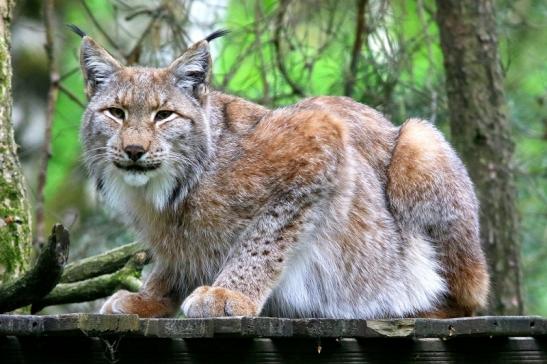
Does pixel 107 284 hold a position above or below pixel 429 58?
below

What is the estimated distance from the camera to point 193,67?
5.45 m

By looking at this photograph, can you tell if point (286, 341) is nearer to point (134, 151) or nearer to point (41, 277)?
point (41, 277)

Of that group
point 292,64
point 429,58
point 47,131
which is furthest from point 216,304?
point 429,58

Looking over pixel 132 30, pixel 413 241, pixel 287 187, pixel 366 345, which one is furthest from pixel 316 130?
pixel 132 30

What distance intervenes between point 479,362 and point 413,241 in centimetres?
132

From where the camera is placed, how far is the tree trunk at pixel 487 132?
7.57 m

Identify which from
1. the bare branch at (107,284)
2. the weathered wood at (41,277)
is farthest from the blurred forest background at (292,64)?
the weathered wood at (41,277)

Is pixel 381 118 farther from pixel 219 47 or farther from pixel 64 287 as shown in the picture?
pixel 219 47

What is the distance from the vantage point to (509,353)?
14.2 feet

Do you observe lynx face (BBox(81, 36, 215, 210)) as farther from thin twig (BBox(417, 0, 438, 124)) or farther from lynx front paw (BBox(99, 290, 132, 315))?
thin twig (BBox(417, 0, 438, 124))

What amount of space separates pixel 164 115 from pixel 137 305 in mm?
994

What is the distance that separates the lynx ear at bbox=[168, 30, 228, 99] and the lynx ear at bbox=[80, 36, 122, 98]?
0.33 m

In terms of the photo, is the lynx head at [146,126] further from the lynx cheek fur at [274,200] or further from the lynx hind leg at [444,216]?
the lynx hind leg at [444,216]

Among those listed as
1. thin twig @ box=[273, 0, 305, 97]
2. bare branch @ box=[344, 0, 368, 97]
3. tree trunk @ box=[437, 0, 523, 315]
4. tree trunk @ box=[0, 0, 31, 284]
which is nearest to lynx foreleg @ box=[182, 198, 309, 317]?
tree trunk @ box=[0, 0, 31, 284]
